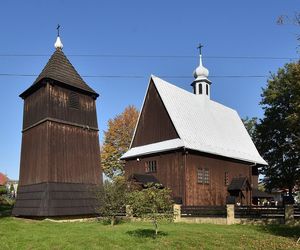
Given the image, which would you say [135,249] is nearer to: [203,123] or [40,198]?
[40,198]

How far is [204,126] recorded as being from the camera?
3522cm

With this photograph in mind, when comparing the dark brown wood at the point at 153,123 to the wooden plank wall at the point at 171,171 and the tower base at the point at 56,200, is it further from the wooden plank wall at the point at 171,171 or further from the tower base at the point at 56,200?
the tower base at the point at 56,200

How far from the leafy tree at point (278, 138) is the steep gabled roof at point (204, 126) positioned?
4.50 m

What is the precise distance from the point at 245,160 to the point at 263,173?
9.46 meters

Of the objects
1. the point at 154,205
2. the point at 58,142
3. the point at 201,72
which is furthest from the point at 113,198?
the point at 201,72

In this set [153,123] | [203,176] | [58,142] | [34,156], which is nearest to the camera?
[58,142]

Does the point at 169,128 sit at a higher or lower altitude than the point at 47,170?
higher

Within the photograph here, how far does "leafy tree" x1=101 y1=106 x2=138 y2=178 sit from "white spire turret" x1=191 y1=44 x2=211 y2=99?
48.4ft

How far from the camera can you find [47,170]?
25.9 meters

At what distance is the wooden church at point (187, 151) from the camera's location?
30.6 meters

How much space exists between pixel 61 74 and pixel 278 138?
1060 inches

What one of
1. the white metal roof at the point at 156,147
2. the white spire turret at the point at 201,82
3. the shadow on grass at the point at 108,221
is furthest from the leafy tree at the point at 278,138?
the shadow on grass at the point at 108,221

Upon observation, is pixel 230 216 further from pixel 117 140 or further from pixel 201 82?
pixel 117 140

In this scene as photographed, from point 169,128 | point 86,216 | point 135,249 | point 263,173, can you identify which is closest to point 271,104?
point 263,173
